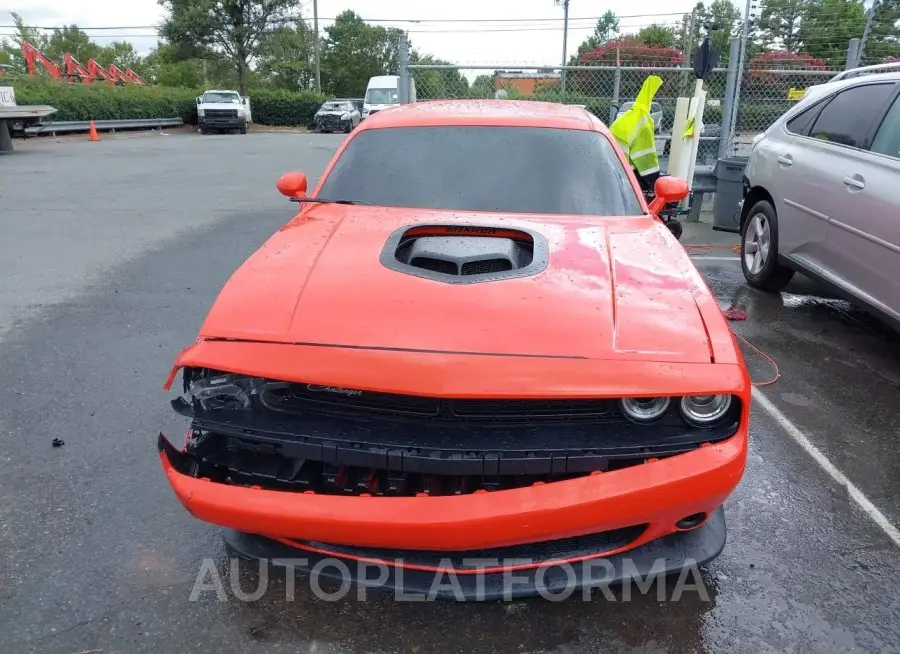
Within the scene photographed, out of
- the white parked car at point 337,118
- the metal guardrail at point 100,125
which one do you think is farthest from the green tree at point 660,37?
the metal guardrail at point 100,125

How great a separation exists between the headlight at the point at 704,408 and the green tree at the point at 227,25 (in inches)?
1763

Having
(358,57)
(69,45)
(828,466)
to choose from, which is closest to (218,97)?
(828,466)

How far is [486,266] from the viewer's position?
2588mm

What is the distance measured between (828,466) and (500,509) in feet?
6.95

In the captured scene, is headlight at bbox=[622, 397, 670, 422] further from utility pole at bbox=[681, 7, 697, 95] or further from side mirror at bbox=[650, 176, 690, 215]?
utility pole at bbox=[681, 7, 697, 95]

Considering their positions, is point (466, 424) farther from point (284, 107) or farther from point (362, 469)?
point (284, 107)

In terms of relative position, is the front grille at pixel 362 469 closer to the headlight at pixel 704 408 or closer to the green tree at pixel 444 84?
the headlight at pixel 704 408

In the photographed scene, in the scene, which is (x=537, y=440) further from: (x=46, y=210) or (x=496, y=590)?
(x=46, y=210)

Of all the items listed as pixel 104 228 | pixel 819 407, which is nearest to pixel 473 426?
pixel 819 407

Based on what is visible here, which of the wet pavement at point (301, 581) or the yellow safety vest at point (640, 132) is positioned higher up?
the yellow safety vest at point (640, 132)

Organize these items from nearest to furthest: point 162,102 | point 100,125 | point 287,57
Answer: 1. point 100,125
2. point 162,102
3. point 287,57

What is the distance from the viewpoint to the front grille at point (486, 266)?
2.57 metres

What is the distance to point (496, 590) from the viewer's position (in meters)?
2.02

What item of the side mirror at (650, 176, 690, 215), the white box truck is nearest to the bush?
the white box truck
